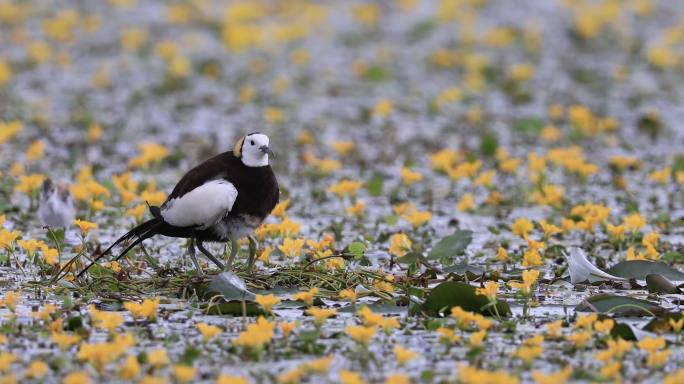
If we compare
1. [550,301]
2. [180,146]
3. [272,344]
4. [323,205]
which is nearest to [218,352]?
[272,344]

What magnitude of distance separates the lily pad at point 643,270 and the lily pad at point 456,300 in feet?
4.41

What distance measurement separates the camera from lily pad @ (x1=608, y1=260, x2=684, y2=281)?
7605 millimetres

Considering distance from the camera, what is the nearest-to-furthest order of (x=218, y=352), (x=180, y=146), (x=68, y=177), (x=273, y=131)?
(x=218, y=352), (x=68, y=177), (x=180, y=146), (x=273, y=131)

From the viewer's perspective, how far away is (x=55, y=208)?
873cm

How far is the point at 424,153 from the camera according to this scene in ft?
42.2

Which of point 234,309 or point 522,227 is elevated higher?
point 522,227

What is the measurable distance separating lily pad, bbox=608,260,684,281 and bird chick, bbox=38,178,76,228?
3678 mm

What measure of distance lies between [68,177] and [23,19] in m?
7.25

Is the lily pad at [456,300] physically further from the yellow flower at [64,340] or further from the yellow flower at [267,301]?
the yellow flower at [64,340]

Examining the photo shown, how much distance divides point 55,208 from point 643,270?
12.8 feet

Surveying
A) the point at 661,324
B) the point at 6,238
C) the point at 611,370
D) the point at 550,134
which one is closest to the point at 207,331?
the point at 611,370

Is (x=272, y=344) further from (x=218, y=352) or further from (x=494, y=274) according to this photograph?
(x=494, y=274)

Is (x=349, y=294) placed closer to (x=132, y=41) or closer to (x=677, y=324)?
(x=677, y=324)

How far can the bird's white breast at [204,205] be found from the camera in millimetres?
6961
